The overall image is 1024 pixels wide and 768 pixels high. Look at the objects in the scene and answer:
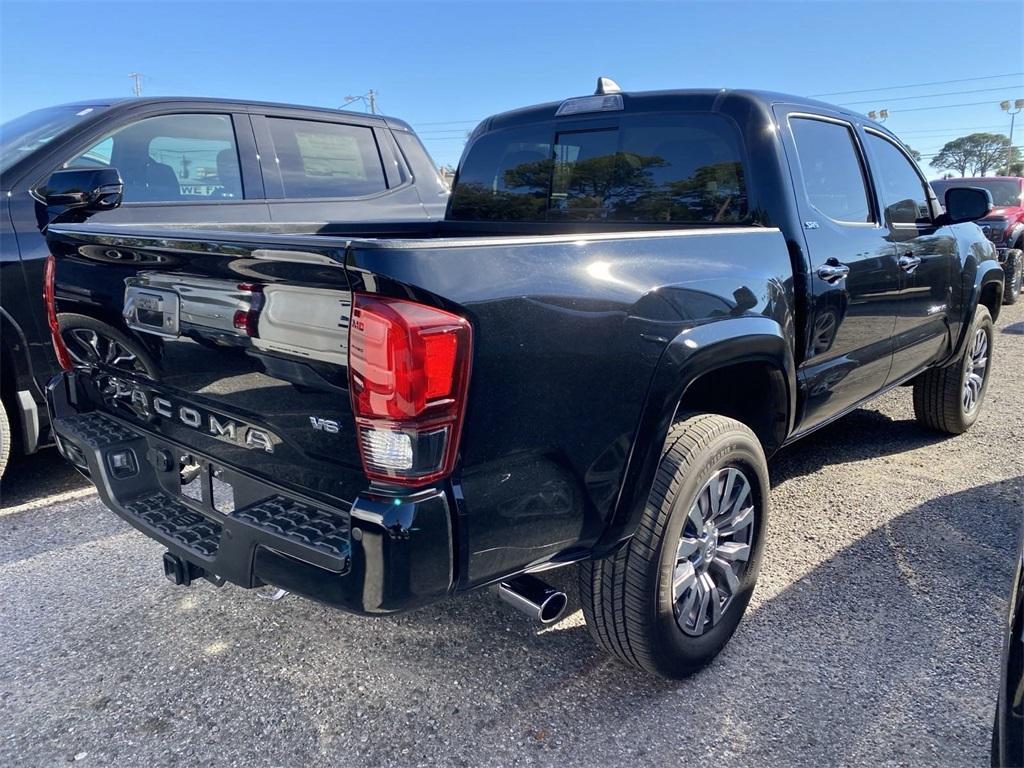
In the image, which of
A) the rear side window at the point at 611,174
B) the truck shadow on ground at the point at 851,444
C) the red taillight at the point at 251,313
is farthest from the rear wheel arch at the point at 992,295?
the red taillight at the point at 251,313

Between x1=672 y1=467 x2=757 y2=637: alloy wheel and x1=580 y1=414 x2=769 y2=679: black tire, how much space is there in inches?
2.2

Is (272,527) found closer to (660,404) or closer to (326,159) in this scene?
(660,404)

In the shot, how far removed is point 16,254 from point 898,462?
482 centimetres

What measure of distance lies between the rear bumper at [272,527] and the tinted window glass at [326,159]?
2.66 meters

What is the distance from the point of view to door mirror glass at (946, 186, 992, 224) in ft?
12.8

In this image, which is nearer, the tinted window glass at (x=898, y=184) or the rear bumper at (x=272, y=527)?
the rear bumper at (x=272, y=527)

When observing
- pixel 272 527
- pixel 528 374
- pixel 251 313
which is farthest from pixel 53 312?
pixel 528 374

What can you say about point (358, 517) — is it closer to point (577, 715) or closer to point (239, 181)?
point (577, 715)

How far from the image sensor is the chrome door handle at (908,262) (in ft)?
12.0

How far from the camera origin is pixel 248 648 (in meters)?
2.72

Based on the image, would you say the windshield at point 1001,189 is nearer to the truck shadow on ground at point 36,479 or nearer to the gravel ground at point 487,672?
the gravel ground at point 487,672

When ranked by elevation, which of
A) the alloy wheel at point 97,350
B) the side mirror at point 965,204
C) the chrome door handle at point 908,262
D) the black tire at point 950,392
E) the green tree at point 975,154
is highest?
the green tree at point 975,154

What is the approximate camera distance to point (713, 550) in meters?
2.58

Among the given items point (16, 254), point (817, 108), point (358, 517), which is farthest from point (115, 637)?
point (817, 108)
